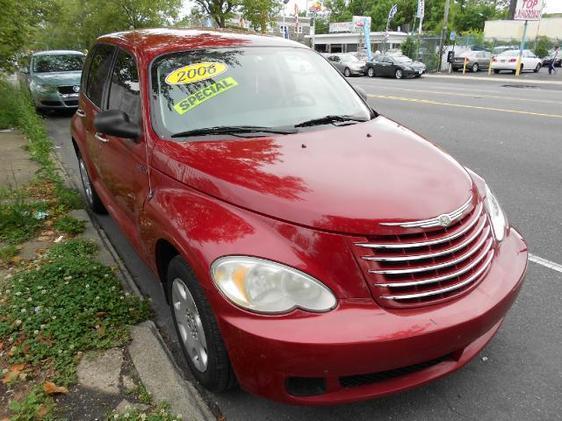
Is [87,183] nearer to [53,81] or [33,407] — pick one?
[33,407]

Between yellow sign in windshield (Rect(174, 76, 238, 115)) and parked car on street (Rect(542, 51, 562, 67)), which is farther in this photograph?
parked car on street (Rect(542, 51, 562, 67))

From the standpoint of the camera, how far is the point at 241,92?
3.23 metres

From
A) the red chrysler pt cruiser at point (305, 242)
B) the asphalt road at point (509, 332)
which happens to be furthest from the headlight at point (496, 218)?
the asphalt road at point (509, 332)

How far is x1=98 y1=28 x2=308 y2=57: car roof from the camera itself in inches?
137

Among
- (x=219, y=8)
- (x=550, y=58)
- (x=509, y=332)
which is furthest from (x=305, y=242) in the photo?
(x=550, y=58)

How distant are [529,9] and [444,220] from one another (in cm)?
3139

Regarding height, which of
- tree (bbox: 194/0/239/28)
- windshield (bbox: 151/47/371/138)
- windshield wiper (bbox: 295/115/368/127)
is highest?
tree (bbox: 194/0/239/28)

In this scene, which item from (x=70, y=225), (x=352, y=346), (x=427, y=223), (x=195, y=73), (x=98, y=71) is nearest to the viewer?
(x=352, y=346)

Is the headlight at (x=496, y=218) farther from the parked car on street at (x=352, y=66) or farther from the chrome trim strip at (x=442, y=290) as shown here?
the parked car on street at (x=352, y=66)

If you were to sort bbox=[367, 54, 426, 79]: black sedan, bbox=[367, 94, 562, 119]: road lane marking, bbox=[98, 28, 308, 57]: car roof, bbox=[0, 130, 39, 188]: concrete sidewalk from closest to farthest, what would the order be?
1. bbox=[98, 28, 308, 57]: car roof
2. bbox=[0, 130, 39, 188]: concrete sidewalk
3. bbox=[367, 94, 562, 119]: road lane marking
4. bbox=[367, 54, 426, 79]: black sedan

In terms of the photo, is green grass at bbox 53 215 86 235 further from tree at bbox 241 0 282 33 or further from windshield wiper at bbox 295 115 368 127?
tree at bbox 241 0 282 33

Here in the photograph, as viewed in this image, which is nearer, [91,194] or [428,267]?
[428,267]

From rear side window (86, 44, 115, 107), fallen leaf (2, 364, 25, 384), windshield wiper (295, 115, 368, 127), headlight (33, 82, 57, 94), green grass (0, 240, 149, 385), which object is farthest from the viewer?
headlight (33, 82, 57, 94)

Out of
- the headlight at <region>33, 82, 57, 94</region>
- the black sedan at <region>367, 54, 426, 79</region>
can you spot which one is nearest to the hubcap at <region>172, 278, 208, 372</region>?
the headlight at <region>33, 82, 57, 94</region>
